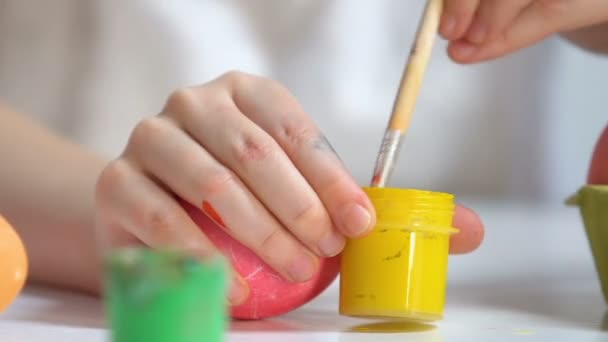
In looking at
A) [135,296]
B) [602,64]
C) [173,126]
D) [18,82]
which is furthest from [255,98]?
[602,64]

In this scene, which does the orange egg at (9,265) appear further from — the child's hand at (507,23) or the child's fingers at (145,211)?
the child's hand at (507,23)

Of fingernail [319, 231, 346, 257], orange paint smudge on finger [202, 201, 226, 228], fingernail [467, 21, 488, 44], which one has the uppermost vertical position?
fingernail [467, 21, 488, 44]

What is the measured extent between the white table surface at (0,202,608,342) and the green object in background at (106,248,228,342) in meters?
0.25

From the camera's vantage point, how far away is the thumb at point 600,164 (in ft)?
2.15

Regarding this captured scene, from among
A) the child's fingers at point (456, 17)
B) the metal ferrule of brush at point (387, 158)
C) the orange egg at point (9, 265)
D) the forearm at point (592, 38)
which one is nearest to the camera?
the orange egg at point (9, 265)

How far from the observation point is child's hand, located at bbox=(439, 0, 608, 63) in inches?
27.4

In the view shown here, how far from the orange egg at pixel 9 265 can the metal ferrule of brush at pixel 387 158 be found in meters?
0.22

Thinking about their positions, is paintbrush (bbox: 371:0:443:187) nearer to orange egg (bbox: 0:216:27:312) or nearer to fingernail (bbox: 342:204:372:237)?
fingernail (bbox: 342:204:372:237)

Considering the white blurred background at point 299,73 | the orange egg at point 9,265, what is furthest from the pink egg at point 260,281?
the white blurred background at point 299,73

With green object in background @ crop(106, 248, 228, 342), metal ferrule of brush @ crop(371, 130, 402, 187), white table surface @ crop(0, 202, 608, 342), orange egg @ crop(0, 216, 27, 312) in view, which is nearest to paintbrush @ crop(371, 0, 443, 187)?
metal ferrule of brush @ crop(371, 130, 402, 187)

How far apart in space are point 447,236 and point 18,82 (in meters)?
0.58

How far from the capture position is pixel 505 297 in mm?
668

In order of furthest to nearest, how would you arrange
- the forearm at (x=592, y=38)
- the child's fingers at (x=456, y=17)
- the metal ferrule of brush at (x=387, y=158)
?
the forearm at (x=592, y=38) → the child's fingers at (x=456, y=17) → the metal ferrule of brush at (x=387, y=158)

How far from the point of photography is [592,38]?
0.94 m
